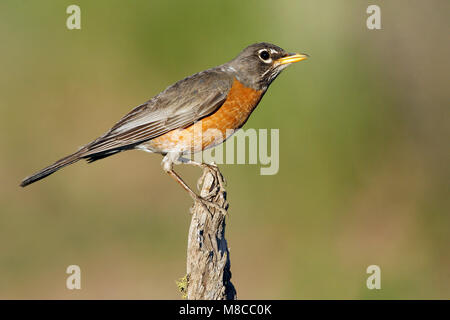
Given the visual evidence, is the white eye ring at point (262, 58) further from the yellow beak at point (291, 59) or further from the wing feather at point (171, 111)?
the wing feather at point (171, 111)

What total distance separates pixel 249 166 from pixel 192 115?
8.46ft

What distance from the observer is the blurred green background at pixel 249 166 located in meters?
8.55

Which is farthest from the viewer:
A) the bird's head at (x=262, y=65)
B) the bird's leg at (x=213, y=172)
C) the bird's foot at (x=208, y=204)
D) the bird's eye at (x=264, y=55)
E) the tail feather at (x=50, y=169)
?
the bird's eye at (x=264, y=55)

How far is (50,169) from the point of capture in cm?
594

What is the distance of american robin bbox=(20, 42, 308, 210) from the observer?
21.4 ft

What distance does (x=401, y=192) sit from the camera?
897cm

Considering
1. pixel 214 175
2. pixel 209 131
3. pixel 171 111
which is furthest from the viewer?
pixel 171 111

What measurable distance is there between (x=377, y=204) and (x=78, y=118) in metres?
5.31

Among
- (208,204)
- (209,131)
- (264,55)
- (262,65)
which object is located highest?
(264,55)

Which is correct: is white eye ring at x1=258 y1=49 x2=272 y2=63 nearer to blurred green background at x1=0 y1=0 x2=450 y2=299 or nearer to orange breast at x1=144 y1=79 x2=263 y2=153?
orange breast at x1=144 y1=79 x2=263 y2=153

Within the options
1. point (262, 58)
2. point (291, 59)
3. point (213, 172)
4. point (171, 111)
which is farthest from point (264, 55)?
point (213, 172)

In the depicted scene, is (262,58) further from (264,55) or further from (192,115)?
(192,115)

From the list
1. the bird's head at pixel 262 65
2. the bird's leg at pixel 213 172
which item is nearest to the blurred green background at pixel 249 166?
the bird's head at pixel 262 65

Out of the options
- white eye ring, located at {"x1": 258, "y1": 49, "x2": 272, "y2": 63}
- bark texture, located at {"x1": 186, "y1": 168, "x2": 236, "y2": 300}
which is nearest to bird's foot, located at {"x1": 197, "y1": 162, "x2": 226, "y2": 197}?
bark texture, located at {"x1": 186, "y1": 168, "x2": 236, "y2": 300}
